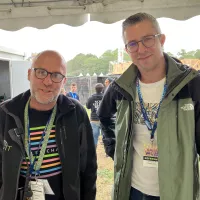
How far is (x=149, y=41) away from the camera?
1.33m

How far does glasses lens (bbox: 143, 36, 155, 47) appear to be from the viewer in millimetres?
1324

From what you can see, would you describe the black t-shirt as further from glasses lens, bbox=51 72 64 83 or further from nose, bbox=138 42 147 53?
nose, bbox=138 42 147 53

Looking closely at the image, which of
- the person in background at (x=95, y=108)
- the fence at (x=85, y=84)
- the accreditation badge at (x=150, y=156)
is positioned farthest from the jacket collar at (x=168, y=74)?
the fence at (x=85, y=84)

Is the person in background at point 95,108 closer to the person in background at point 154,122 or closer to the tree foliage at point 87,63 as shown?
the person in background at point 154,122

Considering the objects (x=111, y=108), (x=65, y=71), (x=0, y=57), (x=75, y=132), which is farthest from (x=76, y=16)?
(x=0, y=57)

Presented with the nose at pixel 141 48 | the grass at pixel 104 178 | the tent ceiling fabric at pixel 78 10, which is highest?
the tent ceiling fabric at pixel 78 10

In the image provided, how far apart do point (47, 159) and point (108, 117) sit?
61 cm

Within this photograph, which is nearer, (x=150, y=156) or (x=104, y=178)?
(x=150, y=156)

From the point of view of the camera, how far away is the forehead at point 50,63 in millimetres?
1436

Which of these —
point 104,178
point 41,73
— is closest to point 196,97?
point 41,73

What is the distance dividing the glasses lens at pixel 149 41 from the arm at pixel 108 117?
1.44 ft

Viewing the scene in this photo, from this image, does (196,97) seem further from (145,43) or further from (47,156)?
(47,156)

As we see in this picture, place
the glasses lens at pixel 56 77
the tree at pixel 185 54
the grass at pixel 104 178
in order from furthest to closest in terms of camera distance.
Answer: the tree at pixel 185 54, the grass at pixel 104 178, the glasses lens at pixel 56 77

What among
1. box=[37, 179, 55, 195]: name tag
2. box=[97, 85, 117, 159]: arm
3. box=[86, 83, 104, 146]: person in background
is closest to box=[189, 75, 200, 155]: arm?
box=[97, 85, 117, 159]: arm
